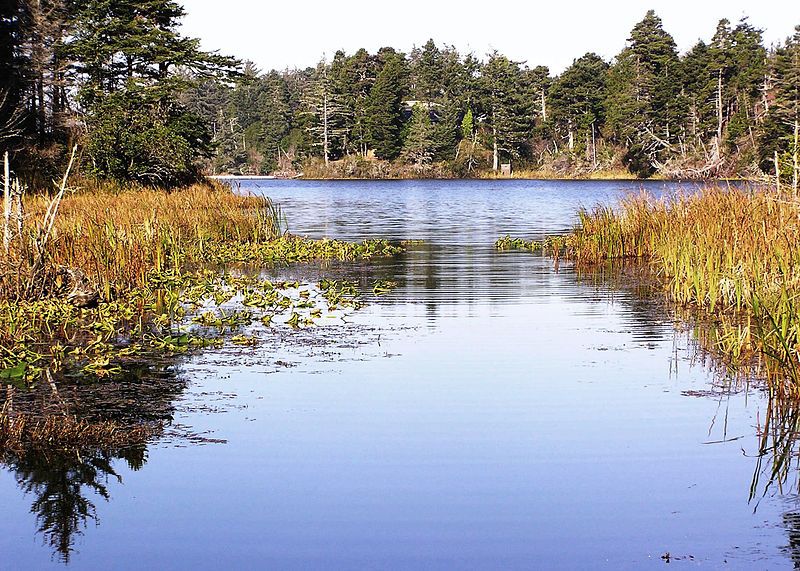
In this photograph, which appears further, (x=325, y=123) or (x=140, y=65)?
(x=325, y=123)

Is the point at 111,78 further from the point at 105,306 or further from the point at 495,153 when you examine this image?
the point at 495,153

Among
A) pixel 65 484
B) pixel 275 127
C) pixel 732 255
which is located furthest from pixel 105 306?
pixel 275 127

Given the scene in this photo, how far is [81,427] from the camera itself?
24.3 feet

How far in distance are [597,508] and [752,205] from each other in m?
7.94

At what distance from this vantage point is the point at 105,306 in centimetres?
1241

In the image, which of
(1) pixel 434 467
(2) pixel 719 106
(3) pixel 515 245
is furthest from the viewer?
(2) pixel 719 106

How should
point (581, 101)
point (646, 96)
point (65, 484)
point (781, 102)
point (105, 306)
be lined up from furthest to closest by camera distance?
1. point (581, 101)
2. point (646, 96)
3. point (781, 102)
4. point (105, 306)
5. point (65, 484)

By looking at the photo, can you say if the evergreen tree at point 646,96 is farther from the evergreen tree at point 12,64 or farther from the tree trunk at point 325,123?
the evergreen tree at point 12,64

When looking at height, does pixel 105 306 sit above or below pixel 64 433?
above

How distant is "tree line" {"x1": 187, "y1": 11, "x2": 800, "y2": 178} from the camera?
7631cm

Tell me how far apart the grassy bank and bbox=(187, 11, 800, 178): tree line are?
58407 millimetres

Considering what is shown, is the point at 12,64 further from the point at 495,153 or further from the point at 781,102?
the point at 495,153

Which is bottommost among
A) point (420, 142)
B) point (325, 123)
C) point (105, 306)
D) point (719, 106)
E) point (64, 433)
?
point (64, 433)

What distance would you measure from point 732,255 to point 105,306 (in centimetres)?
741
